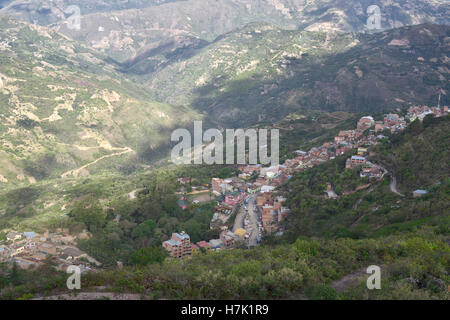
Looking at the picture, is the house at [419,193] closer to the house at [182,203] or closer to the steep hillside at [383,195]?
the steep hillside at [383,195]

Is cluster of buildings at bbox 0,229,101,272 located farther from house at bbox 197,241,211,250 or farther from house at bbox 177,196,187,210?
house at bbox 177,196,187,210

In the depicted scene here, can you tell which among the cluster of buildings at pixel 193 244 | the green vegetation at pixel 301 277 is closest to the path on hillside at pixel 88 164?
the cluster of buildings at pixel 193 244

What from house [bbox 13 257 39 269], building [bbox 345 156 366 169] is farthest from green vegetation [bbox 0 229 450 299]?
building [bbox 345 156 366 169]

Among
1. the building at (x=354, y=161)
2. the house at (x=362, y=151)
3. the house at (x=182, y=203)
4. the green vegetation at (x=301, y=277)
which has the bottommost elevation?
the green vegetation at (x=301, y=277)

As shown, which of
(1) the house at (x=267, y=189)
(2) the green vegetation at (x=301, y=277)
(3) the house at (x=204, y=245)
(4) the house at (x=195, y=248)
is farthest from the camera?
(1) the house at (x=267, y=189)

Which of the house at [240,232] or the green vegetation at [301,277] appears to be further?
the house at [240,232]

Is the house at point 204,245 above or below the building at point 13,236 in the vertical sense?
below
